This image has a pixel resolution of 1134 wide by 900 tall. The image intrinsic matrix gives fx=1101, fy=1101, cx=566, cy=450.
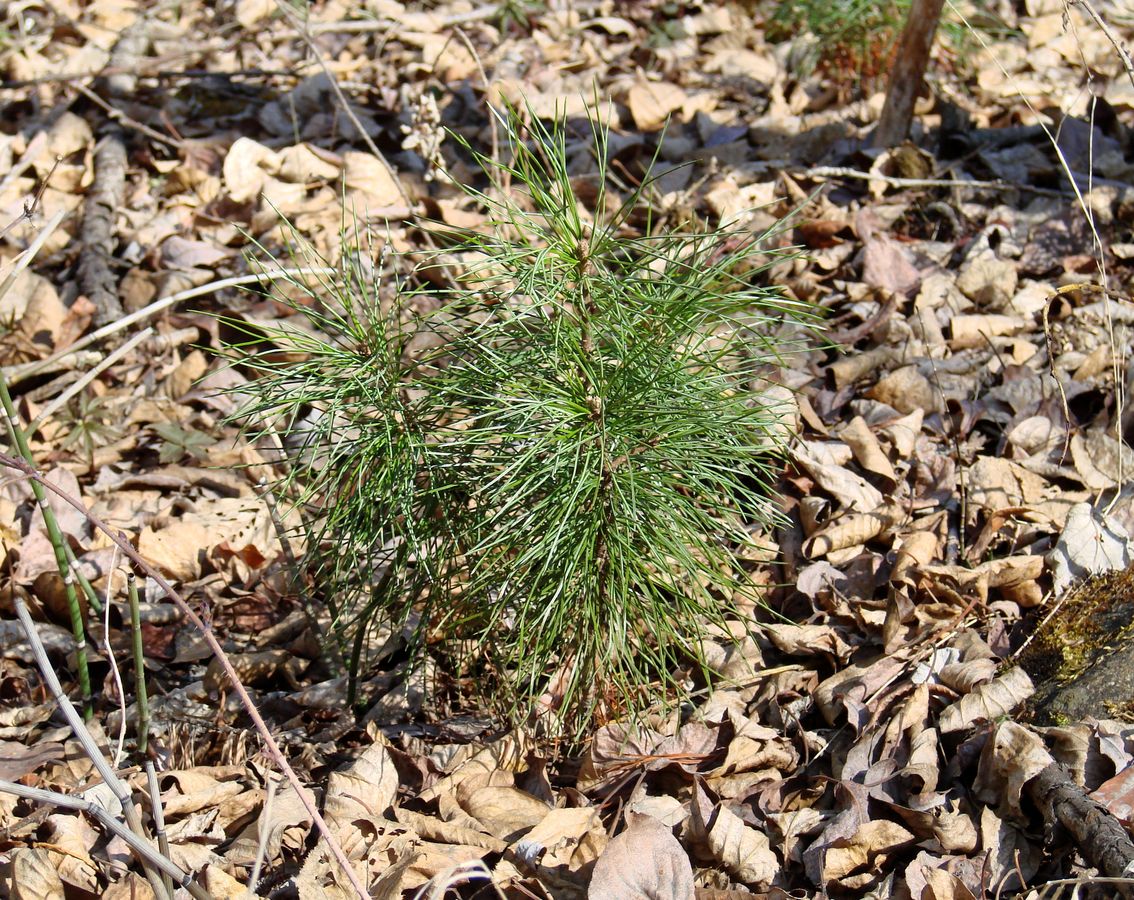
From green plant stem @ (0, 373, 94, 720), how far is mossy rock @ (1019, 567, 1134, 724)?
1.90 m

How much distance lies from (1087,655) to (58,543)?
202 cm

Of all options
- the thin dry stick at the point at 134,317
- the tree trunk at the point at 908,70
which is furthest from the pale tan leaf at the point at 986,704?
the tree trunk at the point at 908,70

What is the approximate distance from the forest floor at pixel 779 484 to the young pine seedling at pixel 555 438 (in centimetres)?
19

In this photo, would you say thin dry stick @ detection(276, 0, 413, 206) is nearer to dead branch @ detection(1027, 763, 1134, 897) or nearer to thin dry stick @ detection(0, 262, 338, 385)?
thin dry stick @ detection(0, 262, 338, 385)

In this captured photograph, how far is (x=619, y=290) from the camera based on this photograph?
1864 mm

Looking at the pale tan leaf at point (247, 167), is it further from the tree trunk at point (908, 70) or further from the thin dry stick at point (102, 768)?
the thin dry stick at point (102, 768)

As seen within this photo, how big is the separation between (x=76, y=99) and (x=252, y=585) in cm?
286

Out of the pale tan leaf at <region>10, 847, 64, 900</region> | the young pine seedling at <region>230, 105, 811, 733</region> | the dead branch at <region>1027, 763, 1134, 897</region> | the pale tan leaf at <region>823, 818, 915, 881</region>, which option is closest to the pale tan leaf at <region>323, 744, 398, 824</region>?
the young pine seedling at <region>230, 105, 811, 733</region>

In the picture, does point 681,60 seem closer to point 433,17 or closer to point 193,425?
point 433,17

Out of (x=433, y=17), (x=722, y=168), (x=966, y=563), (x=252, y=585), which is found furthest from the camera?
(x=433, y=17)

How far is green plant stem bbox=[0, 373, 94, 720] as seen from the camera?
2.01m

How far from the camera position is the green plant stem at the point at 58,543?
2.01 meters

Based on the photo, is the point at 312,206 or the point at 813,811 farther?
the point at 312,206

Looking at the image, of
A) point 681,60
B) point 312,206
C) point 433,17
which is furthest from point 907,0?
point 312,206
